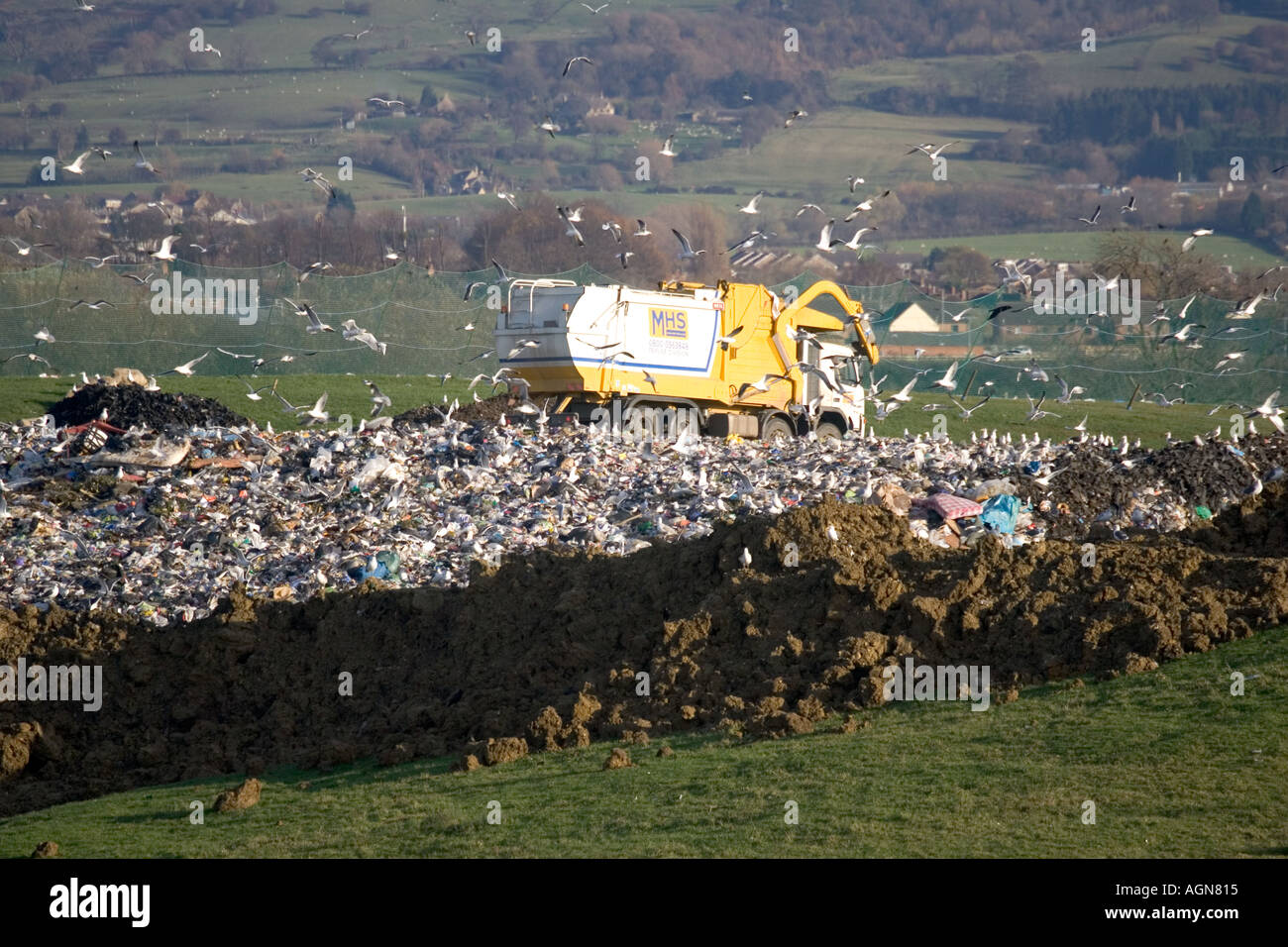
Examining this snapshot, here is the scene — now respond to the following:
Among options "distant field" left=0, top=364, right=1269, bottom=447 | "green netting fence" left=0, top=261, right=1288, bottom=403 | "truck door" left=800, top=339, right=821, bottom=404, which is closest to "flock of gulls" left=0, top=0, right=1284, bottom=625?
"truck door" left=800, top=339, right=821, bottom=404

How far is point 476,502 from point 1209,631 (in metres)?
8.33

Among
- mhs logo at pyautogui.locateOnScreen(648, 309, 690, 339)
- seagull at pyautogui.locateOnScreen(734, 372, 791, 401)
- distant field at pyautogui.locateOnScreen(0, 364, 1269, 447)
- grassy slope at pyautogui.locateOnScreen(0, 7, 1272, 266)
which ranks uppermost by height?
grassy slope at pyautogui.locateOnScreen(0, 7, 1272, 266)

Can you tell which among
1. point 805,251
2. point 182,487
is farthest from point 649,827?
point 805,251

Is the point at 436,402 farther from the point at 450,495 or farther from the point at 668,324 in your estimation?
the point at 450,495

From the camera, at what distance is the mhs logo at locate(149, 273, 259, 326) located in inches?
1425

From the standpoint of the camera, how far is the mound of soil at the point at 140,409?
21.3 m

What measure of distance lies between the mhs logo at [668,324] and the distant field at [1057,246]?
62.1 m

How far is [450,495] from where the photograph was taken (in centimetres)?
1625

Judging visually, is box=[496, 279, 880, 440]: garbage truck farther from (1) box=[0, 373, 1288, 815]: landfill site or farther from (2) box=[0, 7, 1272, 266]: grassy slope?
(2) box=[0, 7, 1272, 266]: grassy slope

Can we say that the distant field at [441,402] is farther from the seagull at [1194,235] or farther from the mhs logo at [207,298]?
the mhs logo at [207,298]

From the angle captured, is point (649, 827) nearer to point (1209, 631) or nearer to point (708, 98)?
point (1209, 631)

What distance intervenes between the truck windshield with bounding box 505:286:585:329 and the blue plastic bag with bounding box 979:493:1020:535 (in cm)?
823

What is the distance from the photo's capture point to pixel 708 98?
140m

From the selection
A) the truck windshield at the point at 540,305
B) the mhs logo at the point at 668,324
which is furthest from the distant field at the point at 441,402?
the mhs logo at the point at 668,324
